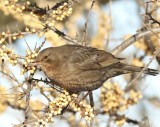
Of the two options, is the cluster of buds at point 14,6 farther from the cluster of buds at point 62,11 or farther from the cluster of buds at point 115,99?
the cluster of buds at point 115,99

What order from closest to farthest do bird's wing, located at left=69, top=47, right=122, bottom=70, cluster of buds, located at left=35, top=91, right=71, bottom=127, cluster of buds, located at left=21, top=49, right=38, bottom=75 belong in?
cluster of buds, located at left=35, top=91, right=71, bottom=127 < cluster of buds, located at left=21, top=49, right=38, bottom=75 < bird's wing, located at left=69, top=47, right=122, bottom=70

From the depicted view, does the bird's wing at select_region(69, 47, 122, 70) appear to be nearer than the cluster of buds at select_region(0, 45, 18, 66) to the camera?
No

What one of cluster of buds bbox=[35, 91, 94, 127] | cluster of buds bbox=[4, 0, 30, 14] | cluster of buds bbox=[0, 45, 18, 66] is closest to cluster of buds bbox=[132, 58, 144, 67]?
cluster of buds bbox=[35, 91, 94, 127]

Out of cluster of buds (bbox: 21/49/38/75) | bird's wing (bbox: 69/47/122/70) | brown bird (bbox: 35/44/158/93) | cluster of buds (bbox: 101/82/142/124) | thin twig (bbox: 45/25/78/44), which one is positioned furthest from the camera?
cluster of buds (bbox: 101/82/142/124)

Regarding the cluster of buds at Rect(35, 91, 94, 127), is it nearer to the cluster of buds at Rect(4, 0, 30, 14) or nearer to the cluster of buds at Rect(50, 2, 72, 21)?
the cluster of buds at Rect(50, 2, 72, 21)

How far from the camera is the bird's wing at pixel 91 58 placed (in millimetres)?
5293

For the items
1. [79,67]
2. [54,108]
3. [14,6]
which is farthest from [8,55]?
[79,67]

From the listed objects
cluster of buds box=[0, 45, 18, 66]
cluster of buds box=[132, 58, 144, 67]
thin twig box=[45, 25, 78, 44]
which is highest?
cluster of buds box=[132, 58, 144, 67]

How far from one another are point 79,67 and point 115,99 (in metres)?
0.54

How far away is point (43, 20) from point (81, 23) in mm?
4265

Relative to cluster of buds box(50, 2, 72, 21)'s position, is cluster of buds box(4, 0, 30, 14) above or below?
above

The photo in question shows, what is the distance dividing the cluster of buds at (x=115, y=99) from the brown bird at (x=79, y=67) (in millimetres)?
110

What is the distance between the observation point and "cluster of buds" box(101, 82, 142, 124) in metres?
5.44

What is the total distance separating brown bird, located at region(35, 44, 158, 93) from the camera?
5.04 meters
